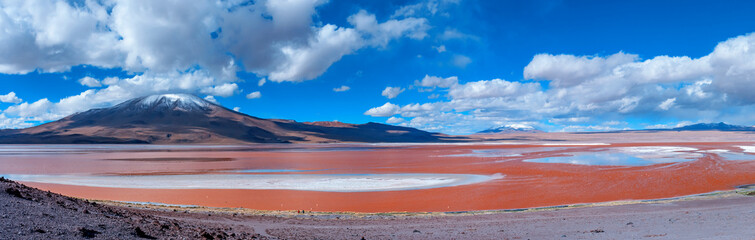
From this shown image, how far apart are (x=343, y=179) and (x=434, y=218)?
44.4 ft

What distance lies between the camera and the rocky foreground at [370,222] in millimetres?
7629

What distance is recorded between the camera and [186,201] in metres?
18.3

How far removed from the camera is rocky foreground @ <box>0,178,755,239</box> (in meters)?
7.63

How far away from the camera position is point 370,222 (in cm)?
1262

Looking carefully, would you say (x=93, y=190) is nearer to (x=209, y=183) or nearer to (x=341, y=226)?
(x=209, y=183)

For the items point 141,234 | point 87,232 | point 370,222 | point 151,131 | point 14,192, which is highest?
point 151,131

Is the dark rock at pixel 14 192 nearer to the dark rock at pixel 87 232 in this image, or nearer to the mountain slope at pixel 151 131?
the dark rock at pixel 87 232

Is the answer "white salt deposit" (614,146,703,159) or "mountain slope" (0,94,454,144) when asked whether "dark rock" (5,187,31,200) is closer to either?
"white salt deposit" (614,146,703,159)

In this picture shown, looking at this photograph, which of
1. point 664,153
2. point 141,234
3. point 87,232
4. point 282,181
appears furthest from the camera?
point 664,153

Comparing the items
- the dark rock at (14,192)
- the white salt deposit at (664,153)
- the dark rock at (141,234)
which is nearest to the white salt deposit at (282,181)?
the dark rock at (14,192)

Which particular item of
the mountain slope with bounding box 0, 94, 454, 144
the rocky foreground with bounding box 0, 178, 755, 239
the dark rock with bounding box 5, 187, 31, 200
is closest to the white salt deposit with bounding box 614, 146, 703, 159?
the rocky foreground with bounding box 0, 178, 755, 239

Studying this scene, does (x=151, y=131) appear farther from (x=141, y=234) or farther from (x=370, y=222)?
(x=141, y=234)

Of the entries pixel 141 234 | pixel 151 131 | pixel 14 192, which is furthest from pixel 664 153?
pixel 151 131

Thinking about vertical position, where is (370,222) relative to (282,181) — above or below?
below
